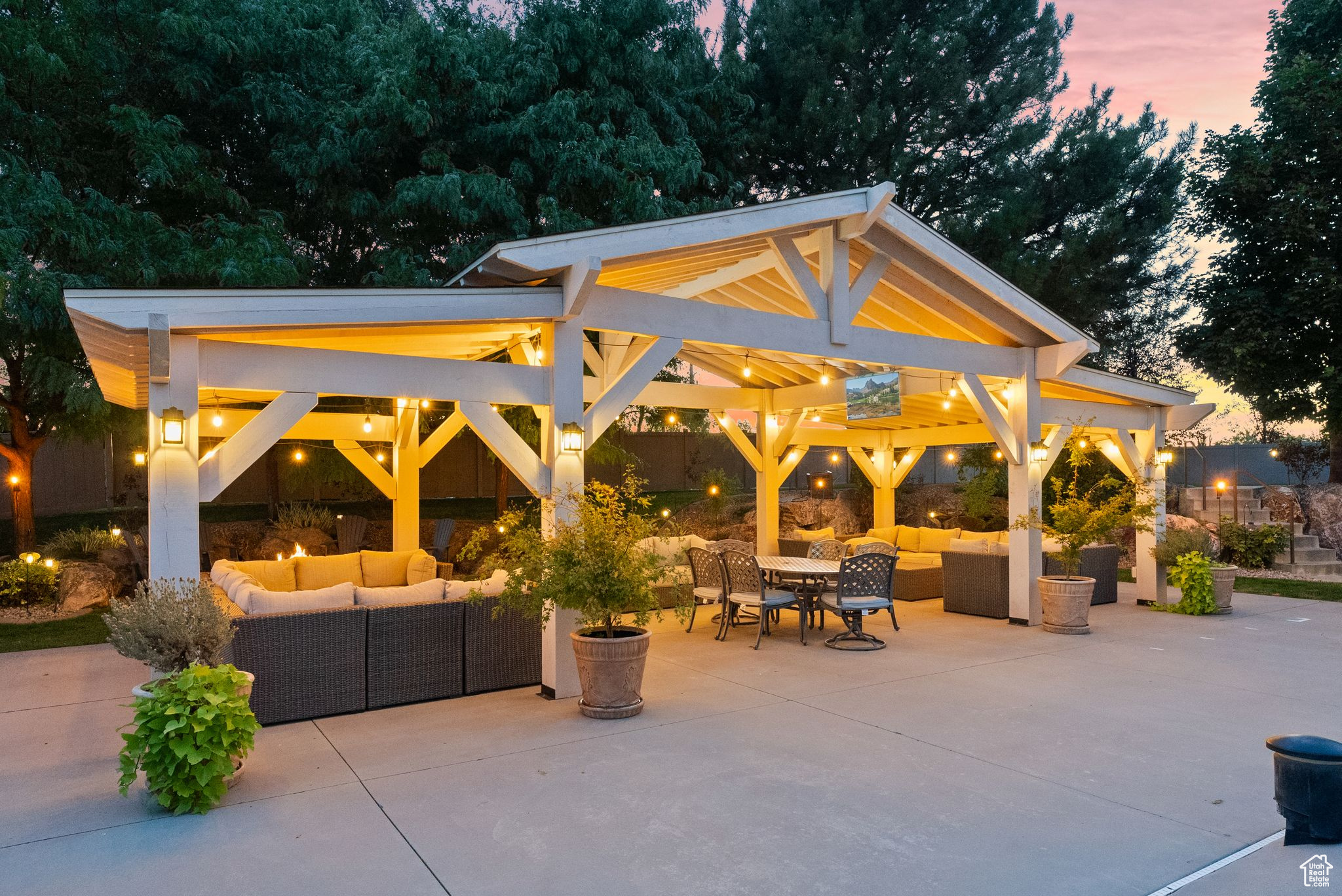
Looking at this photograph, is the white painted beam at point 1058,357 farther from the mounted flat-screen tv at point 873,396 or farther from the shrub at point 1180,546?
the shrub at point 1180,546

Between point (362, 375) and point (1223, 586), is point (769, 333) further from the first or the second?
point (1223, 586)

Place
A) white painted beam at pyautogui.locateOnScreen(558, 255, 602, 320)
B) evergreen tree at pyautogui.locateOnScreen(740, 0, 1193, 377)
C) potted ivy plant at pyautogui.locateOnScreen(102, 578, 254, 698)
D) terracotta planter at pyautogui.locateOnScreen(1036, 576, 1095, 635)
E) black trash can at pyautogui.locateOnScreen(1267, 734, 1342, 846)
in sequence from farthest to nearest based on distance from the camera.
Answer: evergreen tree at pyautogui.locateOnScreen(740, 0, 1193, 377), terracotta planter at pyautogui.locateOnScreen(1036, 576, 1095, 635), white painted beam at pyautogui.locateOnScreen(558, 255, 602, 320), potted ivy plant at pyautogui.locateOnScreen(102, 578, 254, 698), black trash can at pyautogui.locateOnScreen(1267, 734, 1342, 846)

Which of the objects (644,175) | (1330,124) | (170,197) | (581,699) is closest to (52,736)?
(581,699)

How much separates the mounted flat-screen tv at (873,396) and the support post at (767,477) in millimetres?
2143

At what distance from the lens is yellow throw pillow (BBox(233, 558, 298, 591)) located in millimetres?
8219

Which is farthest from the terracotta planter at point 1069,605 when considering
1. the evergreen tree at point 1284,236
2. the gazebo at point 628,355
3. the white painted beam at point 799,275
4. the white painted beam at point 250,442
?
the evergreen tree at point 1284,236

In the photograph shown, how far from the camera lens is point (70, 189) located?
11.6m

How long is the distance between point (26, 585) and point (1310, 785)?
12.4m

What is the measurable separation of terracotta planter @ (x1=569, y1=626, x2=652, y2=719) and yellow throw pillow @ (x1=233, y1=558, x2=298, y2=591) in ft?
12.7

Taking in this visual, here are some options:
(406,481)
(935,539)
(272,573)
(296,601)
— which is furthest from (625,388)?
(935,539)

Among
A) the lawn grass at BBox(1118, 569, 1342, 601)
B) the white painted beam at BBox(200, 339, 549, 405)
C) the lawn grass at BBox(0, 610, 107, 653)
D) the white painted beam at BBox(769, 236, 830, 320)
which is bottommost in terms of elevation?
the lawn grass at BBox(1118, 569, 1342, 601)

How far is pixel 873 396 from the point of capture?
31.6ft

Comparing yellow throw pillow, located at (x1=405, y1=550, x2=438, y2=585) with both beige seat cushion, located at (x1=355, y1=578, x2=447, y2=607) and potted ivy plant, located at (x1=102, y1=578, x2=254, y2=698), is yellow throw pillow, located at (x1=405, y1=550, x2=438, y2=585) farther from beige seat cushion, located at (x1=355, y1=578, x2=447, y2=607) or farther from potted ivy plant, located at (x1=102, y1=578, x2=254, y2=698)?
potted ivy plant, located at (x1=102, y1=578, x2=254, y2=698)

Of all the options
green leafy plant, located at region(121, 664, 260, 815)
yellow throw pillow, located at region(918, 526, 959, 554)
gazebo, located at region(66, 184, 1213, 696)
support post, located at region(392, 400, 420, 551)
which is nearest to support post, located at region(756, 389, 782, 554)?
gazebo, located at region(66, 184, 1213, 696)
